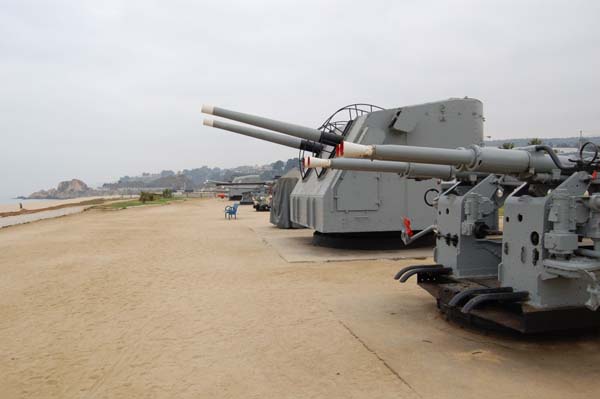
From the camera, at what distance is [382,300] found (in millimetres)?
7055

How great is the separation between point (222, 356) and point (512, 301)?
8.93 feet

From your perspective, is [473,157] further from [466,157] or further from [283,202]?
[283,202]

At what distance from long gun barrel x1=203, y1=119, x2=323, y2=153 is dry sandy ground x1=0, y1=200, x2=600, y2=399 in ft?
13.9

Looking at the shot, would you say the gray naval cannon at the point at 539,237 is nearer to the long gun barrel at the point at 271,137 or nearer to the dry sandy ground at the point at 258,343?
the dry sandy ground at the point at 258,343

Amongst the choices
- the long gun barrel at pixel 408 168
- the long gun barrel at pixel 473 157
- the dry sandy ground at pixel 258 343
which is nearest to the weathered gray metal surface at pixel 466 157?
the long gun barrel at pixel 473 157

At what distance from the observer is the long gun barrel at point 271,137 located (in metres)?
12.9

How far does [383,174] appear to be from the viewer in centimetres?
1136

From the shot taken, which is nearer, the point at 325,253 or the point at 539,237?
the point at 539,237

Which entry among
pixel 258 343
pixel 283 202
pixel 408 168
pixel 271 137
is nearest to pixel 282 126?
pixel 271 137

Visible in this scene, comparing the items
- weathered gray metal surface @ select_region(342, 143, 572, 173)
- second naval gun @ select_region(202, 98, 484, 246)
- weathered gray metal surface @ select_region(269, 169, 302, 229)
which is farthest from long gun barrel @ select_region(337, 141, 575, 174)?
weathered gray metal surface @ select_region(269, 169, 302, 229)

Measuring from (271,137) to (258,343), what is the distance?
8.67 metres

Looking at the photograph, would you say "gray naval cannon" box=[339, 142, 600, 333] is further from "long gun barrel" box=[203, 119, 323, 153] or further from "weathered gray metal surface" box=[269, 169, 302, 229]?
"weathered gray metal surface" box=[269, 169, 302, 229]

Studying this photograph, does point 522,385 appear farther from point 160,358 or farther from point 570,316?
point 160,358

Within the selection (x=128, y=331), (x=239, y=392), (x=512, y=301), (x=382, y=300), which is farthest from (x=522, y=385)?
(x=128, y=331)
